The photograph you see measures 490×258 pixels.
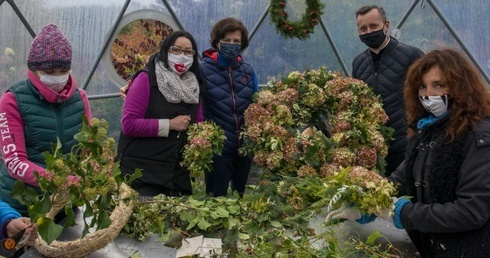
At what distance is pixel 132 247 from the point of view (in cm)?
313

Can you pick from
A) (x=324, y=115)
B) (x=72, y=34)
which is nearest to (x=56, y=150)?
(x=324, y=115)

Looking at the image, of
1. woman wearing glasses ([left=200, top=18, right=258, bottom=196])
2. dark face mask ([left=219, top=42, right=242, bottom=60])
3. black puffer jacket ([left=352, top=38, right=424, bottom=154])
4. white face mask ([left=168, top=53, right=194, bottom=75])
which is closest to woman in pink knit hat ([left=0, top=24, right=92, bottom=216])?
white face mask ([left=168, top=53, right=194, bottom=75])

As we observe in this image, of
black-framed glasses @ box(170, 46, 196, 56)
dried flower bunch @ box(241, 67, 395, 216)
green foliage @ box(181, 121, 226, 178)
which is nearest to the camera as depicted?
dried flower bunch @ box(241, 67, 395, 216)

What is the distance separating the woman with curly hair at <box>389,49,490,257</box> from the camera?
261 cm

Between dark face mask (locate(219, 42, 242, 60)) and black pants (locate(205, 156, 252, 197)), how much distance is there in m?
0.80

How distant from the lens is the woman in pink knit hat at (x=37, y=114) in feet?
10.9

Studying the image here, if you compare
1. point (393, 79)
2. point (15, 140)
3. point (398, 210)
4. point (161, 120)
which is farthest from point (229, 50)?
point (398, 210)

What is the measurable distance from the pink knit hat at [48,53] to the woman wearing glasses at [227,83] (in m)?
1.32

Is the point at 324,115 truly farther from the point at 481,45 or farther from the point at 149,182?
the point at 481,45

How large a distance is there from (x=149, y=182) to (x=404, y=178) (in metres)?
1.79

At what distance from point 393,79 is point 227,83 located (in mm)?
1288

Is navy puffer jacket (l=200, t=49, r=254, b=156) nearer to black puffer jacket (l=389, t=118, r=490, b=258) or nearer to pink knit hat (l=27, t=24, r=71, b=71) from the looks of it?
pink knit hat (l=27, t=24, r=71, b=71)

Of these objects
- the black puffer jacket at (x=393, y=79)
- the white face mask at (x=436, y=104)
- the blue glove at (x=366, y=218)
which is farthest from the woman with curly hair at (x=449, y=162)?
the black puffer jacket at (x=393, y=79)

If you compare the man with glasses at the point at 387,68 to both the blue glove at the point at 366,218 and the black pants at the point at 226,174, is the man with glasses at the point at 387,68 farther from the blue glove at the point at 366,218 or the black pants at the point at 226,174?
the blue glove at the point at 366,218
